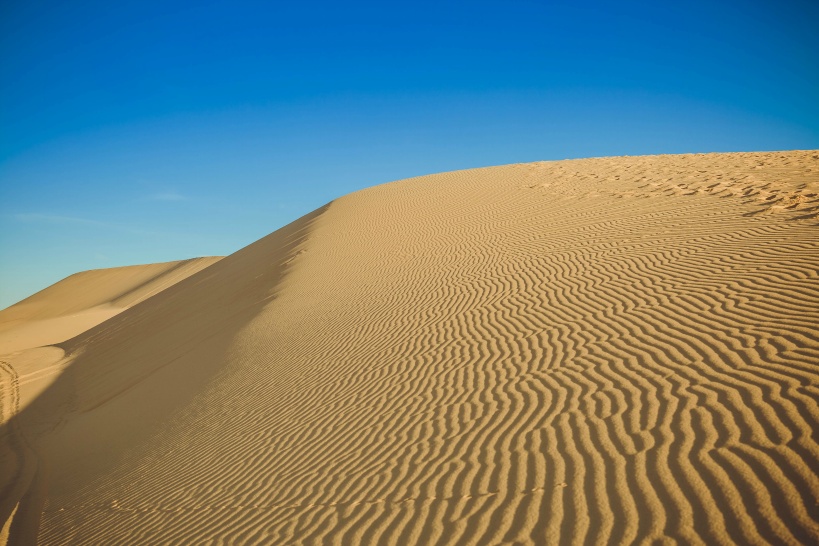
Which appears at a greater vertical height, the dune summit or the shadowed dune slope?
the shadowed dune slope

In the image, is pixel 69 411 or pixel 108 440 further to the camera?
pixel 69 411

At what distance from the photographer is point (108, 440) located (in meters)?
9.41

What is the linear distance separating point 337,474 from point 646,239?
900cm

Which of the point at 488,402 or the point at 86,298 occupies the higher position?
the point at 86,298

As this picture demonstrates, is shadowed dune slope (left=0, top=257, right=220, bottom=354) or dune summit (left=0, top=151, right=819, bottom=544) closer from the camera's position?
dune summit (left=0, top=151, right=819, bottom=544)

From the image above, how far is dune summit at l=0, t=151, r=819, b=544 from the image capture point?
3955 mm

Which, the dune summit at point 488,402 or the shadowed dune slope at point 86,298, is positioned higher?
the shadowed dune slope at point 86,298

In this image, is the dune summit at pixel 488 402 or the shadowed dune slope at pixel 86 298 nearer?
the dune summit at pixel 488 402

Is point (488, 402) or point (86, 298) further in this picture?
point (86, 298)

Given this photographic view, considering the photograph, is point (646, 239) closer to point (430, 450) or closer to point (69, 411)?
point (430, 450)

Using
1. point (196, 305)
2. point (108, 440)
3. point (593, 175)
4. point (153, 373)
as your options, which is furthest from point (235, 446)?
point (593, 175)

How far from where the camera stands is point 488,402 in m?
6.04

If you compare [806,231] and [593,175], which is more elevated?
[593,175]

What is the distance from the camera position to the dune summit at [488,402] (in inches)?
156
